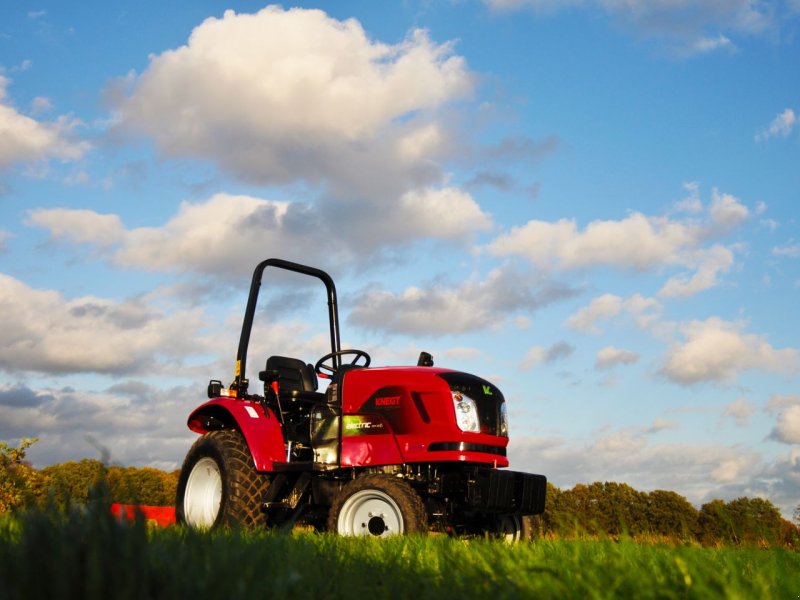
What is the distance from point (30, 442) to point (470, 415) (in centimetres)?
1086

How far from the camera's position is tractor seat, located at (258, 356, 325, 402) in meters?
9.09

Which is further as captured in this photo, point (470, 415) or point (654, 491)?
point (654, 491)

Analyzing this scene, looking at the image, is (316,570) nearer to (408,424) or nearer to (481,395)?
(408,424)

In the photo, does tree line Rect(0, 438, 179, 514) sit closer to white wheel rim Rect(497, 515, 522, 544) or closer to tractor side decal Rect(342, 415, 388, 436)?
tractor side decal Rect(342, 415, 388, 436)

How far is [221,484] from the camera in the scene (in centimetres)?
877

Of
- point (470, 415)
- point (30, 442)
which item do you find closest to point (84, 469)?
point (30, 442)

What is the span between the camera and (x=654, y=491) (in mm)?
21203

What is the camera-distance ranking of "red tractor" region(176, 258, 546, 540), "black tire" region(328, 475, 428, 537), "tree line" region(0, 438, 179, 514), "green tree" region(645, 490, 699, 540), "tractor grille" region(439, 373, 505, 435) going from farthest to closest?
1. "green tree" region(645, 490, 699, 540)
2. "tractor grille" region(439, 373, 505, 435)
3. "red tractor" region(176, 258, 546, 540)
4. "black tire" region(328, 475, 428, 537)
5. "tree line" region(0, 438, 179, 514)

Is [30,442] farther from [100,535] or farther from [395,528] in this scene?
[100,535]

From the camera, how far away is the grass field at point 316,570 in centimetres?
271

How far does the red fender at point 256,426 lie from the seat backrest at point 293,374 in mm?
412

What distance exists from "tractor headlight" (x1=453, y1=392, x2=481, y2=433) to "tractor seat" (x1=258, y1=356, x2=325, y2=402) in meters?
1.76

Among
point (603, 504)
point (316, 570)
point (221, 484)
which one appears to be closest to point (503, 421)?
point (221, 484)

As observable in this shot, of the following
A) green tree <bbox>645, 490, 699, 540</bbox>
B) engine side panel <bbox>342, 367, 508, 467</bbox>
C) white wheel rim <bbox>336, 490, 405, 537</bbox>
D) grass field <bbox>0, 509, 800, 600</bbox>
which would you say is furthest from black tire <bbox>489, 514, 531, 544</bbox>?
green tree <bbox>645, 490, 699, 540</bbox>
